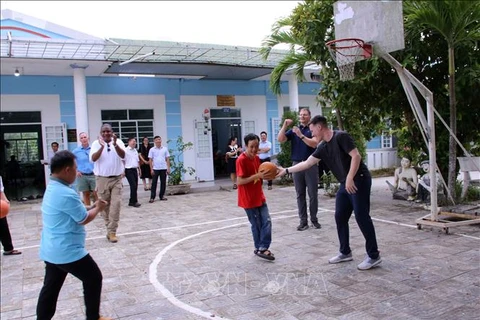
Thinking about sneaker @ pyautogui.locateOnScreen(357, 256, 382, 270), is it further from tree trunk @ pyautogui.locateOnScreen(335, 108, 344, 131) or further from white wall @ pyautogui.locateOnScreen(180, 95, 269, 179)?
white wall @ pyautogui.locateOnScreen(180, 95, 269, 179)

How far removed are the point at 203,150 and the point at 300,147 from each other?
353 inches

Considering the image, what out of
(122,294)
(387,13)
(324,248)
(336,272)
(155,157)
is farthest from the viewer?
(155,157)

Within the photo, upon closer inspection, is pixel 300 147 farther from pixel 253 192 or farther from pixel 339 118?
pixel 339 118

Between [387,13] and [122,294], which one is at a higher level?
[387,13]

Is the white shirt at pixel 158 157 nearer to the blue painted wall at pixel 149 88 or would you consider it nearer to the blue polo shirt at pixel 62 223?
the blue painted wall at pixel 149 88

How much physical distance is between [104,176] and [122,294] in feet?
8.63

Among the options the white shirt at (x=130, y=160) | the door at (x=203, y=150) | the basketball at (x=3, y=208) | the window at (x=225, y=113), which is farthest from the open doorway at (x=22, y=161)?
the basketball at (x=3, y=208)

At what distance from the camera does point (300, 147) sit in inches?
259

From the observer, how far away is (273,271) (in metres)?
4.70

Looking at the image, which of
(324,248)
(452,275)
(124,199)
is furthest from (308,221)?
(124,199)

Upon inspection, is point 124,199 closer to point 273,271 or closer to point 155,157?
point 155,157

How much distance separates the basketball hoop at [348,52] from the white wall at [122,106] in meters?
8.66

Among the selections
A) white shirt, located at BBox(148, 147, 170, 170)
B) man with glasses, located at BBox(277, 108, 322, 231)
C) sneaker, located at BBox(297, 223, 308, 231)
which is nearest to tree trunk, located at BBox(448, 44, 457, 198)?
man with glasses, located at BBox(277, 108, 322, 231)

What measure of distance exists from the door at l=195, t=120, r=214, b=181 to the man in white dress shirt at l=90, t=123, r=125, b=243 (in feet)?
28.2
